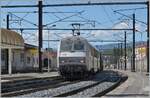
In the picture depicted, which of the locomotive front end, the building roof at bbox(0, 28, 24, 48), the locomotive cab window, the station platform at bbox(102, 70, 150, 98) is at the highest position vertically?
the building roof at bbox(0, 28, 24, 48)

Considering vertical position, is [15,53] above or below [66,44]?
below

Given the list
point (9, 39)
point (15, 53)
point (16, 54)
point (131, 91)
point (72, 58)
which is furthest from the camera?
point (16, 54)

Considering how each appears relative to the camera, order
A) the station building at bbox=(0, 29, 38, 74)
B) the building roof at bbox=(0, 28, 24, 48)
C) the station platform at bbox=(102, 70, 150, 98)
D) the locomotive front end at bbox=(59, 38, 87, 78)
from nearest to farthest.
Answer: the station platform at bbox=(102, 70, 150, 98), the locomotive front end at bbox=(59, 38, 87, 78), the building roof at bbox=(0, 28, 24, 48), the station building at bbox=(0, 29, 38, 74)

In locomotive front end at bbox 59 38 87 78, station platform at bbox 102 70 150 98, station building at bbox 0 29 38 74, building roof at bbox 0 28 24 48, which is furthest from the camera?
station building at bbox 0 29 38 74

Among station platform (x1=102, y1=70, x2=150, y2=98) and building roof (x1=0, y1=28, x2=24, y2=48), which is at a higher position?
building roof (x1=0, y1=28, x2=24, y2=48)

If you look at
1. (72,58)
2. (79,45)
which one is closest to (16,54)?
(79,45)

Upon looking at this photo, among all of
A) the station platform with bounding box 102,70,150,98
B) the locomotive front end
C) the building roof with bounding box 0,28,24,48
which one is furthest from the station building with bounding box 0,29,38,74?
the station platform with bounding box 102,70,150,98

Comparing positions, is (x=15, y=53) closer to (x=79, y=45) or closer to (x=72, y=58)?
(x=79, y=45)

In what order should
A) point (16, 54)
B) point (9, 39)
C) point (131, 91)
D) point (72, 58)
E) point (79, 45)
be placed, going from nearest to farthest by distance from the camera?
point (131, 91), point (72, 58), point (79, 45), point (9, 39), point (16, 54)

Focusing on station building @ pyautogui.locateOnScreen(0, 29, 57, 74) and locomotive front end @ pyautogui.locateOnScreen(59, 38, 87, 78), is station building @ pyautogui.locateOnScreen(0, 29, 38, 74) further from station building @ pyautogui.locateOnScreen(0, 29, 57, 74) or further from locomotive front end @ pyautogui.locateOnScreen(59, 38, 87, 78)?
locomotive front end @ pyautogui.locateOnScreen(59, 38, 87, 78)

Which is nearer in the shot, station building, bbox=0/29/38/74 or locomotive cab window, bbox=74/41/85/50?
locomotive cab window, bbox=74/41/85/50

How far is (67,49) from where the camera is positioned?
35625mm

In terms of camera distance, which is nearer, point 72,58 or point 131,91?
point 131,91

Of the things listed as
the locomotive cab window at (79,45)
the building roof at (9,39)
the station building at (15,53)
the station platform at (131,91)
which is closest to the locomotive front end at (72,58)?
the locomotive cab window at (79,45)
